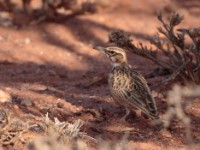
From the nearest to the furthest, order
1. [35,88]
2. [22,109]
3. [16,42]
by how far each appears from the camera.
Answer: [22,109] < [35,88] < [16,42]

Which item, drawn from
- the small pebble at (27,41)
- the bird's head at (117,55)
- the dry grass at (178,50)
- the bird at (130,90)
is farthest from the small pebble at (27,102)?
the small pebble at (27,41)

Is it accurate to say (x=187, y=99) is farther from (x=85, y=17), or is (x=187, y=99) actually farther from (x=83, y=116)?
(x=85, y=17)

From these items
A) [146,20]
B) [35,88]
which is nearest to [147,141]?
[35,88]

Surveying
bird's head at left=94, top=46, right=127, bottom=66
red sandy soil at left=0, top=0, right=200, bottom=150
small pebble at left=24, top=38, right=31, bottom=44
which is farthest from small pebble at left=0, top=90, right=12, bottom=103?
small pebble at left=24, top=38, right=31, bottom=44

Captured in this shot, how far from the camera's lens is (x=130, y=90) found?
723 centimetres

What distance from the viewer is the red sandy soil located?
7086mm

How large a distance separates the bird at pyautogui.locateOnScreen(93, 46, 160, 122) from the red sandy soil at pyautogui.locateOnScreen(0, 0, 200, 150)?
232 mm

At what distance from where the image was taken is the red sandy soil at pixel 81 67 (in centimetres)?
709

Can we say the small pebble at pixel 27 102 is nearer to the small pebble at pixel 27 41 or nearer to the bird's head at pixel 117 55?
the bird's head at pixel 117 55

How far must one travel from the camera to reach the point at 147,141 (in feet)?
21.9

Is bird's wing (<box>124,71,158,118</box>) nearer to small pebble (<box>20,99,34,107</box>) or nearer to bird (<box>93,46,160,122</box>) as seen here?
bird (<box>93,46,160,122</box>)

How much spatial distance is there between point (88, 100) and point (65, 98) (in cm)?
31

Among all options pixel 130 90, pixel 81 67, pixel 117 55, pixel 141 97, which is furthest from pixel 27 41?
pixel 141 97

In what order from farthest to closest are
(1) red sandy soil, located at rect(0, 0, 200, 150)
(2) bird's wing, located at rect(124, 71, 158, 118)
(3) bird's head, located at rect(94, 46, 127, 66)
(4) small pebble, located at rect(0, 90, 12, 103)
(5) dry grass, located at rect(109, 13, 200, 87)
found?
(3) bird's head, located at rect(94, 46, 127, 66) → (5) dry grass, located at rect(109, 13, 200, 87) → (4) small pebble, located at rect(0, 90, 12, 103) → (1) red sandy soil, located at rect(0, 0, 200, 150) → (2) bird's wing, located at rect(124, 71, 158, 118)
